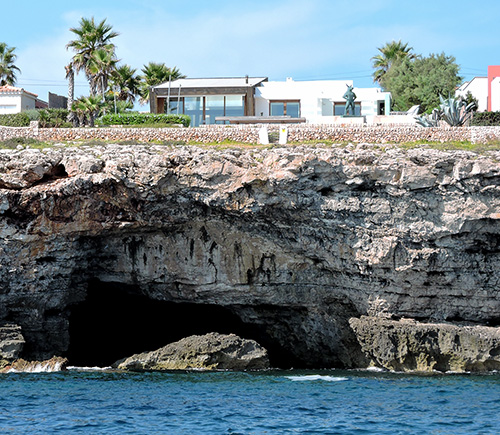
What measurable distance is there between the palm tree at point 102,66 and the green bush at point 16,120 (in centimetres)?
688

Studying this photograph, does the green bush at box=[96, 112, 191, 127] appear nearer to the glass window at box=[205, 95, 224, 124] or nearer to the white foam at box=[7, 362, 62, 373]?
the glass window at box=[205, 95, 224, 124]

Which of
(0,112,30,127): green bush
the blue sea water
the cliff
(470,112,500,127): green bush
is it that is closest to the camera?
the blue sea water

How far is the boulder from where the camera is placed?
28434mm

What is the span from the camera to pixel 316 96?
47750mm

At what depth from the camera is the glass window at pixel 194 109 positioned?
48125 millimetres

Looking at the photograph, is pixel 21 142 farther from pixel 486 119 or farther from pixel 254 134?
pixel 486 119

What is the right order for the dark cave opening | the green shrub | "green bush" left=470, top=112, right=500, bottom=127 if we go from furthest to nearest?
"green bush" left=470, top=112, right=500, bottom=127
the green shrub
the dark cave opening

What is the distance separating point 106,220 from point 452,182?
12633 millimetres

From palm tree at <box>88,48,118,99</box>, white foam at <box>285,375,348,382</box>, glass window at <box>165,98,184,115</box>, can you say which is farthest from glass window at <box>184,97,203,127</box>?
white foam at <box>285,375,348,382</box>

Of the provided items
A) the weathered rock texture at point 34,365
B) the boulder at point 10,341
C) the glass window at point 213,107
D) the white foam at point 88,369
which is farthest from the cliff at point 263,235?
the glass window at point 213,107

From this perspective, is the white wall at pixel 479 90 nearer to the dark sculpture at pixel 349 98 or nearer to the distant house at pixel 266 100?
the distant house at pixel 266 100

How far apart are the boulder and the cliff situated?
1.97ft

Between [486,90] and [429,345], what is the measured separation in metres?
37.6

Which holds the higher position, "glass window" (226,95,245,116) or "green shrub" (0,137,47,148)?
"glass window" (226,95,245,116)
